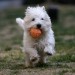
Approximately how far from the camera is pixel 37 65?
38.1 ft

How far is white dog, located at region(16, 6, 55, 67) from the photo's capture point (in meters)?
11.0

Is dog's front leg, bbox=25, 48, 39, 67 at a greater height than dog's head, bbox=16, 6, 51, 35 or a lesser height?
lesser

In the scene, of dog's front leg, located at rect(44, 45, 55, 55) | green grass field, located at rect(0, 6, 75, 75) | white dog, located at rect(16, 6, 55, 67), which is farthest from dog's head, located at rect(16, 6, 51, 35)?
green grass field, located at rect(0, 6, 75, 75)

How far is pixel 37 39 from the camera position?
11.3 metres

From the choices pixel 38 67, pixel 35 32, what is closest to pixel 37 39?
pixel 35 32

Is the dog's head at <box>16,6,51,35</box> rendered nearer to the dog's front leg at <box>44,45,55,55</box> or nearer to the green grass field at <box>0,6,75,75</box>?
the dog's front leg at <box>44,45,55,55</box>

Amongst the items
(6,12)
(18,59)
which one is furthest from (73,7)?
(18,59)

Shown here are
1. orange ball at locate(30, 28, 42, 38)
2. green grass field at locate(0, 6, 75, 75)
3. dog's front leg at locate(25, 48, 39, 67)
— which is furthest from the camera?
dog's front leg at locate(25, 48, 39, 67)

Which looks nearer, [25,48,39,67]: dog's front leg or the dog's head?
the dog's head

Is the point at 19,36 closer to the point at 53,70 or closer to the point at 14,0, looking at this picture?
the point at 53,70

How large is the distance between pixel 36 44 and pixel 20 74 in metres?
1.01

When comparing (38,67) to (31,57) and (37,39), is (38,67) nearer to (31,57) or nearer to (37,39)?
(31,57)

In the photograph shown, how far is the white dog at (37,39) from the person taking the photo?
36.1ft

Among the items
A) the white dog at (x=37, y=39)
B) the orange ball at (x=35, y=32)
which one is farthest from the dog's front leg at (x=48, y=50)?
the orange ball at (x=35, y=32)
